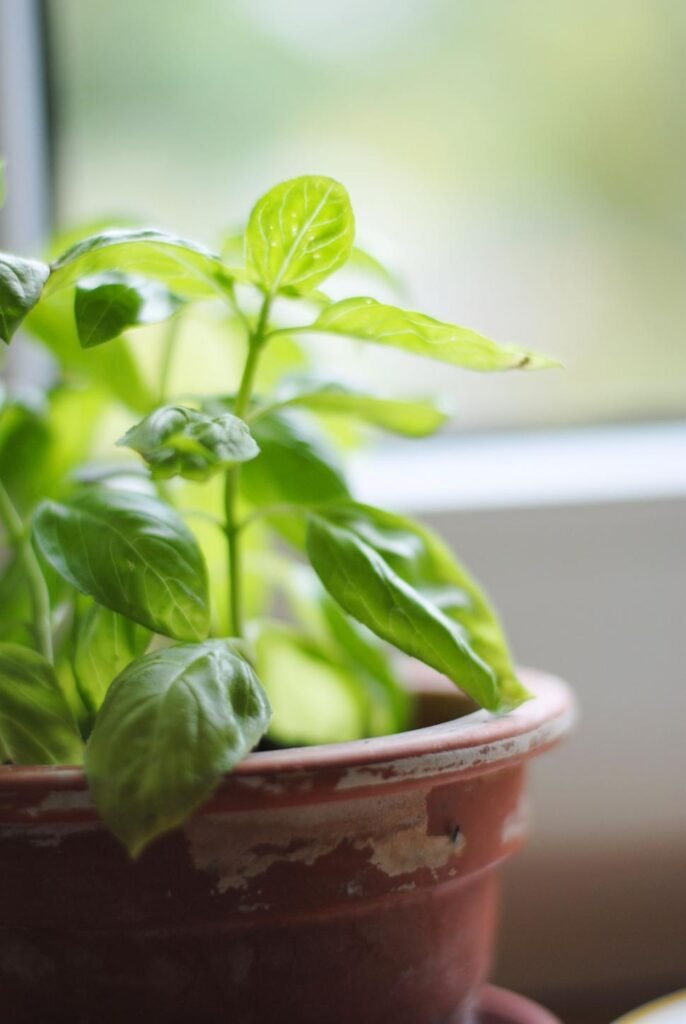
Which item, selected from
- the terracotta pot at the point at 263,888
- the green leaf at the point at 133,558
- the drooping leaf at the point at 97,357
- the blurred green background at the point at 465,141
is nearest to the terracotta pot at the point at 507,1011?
the terracotta pot at the point at 263,888

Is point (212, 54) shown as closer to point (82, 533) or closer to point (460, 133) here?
point (460, 133)

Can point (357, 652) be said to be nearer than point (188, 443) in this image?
No

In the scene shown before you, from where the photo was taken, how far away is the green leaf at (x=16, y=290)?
0.43 meters

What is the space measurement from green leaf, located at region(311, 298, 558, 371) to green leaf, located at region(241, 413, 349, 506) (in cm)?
12

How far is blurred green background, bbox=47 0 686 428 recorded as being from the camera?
1.13 metres

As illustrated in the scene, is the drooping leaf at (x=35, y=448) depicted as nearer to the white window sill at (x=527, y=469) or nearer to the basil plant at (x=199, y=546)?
the basil plant at (x=199, y=546)

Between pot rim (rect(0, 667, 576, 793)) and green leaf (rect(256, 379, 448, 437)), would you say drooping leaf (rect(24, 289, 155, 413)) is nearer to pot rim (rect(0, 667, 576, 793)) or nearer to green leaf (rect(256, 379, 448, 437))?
green leaf (rect(256, 379, 448, 437))

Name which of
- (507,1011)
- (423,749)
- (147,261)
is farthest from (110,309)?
(507,1011)

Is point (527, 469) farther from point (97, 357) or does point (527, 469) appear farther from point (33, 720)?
point (33, 720)

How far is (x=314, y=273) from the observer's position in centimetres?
54

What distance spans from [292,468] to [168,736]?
0.86 feet

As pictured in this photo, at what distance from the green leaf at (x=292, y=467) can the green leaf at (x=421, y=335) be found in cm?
12

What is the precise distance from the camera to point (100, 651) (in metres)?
0.54

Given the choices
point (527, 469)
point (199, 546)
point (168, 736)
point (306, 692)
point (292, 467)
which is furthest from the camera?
point (527, 469)
